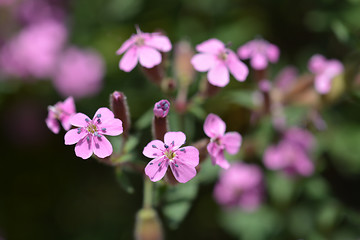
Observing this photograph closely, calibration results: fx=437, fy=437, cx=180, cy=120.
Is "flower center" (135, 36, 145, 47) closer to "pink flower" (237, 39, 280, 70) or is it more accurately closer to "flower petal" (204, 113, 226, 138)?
"flower petal" (204, 113, 226, 138)

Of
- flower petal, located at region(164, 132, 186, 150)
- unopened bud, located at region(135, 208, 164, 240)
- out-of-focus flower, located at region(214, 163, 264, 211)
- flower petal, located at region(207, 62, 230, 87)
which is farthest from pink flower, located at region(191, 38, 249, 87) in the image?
out-of-focus flower, located at region(214, 163, 264, 211)

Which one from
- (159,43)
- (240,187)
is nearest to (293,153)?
(240,187)

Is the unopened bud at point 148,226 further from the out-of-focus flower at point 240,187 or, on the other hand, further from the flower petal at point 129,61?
the out-of-focus flower at point 240,187

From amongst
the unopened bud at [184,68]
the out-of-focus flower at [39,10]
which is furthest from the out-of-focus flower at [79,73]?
the unopened bud at [184,68]

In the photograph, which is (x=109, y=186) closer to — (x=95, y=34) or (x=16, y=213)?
(x=16, y=213)

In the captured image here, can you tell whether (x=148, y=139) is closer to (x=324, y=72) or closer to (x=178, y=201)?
(x=178, y=201)

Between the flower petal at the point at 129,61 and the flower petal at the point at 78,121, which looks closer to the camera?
the flower petal at the point at 78,121

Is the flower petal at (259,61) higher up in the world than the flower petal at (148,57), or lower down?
higher up
